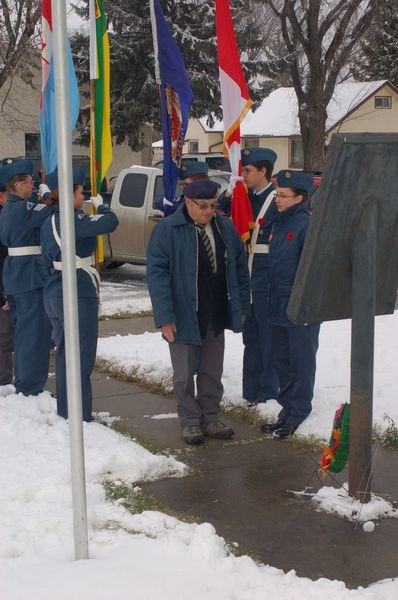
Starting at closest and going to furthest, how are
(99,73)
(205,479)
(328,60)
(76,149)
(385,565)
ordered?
1. (385,565)
2. (205,479)
3. (99,73)
4. (328,60)
5. (76,149)

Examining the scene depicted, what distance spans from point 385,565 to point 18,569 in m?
1.72

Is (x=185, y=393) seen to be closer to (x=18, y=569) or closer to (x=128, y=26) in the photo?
(x=18, y=569)

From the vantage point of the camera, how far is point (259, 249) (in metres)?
7.21

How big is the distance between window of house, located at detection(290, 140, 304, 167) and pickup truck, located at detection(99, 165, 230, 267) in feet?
113

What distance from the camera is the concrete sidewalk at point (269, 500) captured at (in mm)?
4492

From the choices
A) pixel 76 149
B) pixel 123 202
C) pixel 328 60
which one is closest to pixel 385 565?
pixel 123 202

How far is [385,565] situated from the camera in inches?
174

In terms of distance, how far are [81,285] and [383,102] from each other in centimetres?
4606

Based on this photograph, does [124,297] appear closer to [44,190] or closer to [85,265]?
[44,190]

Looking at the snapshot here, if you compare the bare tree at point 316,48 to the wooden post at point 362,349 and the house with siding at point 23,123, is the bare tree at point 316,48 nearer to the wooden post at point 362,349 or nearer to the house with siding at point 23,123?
the house with siding at point 23,123

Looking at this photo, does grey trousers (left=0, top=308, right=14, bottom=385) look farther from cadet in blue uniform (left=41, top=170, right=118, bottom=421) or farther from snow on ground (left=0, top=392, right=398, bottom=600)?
snow on ground (left=0, top=392, right=398, bottom=600)

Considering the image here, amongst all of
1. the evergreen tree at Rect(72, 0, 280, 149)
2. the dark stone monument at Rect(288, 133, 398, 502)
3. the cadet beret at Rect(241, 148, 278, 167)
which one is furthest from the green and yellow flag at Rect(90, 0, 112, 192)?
the evergreen tree at Rect(72, 0, 280, 149)

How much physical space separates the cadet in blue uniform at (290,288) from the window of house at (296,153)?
43.5 meters

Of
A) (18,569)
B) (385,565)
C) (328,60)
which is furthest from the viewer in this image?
(328,60)
